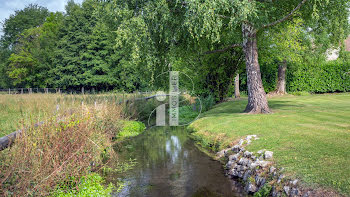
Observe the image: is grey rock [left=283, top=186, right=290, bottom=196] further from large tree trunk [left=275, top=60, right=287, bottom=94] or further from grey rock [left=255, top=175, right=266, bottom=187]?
large tree trunk [left=275, top=60, right=287, bottom=94]

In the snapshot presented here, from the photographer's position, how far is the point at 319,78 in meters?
25.8

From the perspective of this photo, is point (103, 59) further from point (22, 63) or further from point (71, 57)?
point (22, 63)

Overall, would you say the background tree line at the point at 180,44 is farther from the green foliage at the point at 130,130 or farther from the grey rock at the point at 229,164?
the grey rock at the point at 229,164

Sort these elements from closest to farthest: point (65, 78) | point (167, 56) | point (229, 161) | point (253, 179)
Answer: point (253, 179) → point (229, 161) → point (167, 56) → point (65, 78)

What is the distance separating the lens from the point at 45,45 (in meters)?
47.2

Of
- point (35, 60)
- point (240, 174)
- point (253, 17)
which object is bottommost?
point (240, 174)

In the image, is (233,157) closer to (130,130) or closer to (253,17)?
(253,17)

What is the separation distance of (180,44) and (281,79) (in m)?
15.2

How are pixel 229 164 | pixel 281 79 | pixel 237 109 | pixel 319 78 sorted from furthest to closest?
pixel 319 78 < pixel 281 79 < pixel 237 109 < pixel 229 164

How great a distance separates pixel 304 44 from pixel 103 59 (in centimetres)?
2969

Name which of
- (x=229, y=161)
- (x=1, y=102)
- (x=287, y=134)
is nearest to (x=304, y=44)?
(x=287, y=134)

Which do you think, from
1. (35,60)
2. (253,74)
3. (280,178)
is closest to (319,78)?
(253,74)

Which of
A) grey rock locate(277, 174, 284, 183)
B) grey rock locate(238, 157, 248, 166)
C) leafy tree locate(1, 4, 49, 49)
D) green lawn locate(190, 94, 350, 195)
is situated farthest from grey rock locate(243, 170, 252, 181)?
leafy tree locate(1, 4, 49, 49)

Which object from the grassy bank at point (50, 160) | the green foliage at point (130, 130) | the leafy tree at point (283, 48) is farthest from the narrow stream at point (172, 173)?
the leafy tree at point (283, 48)
